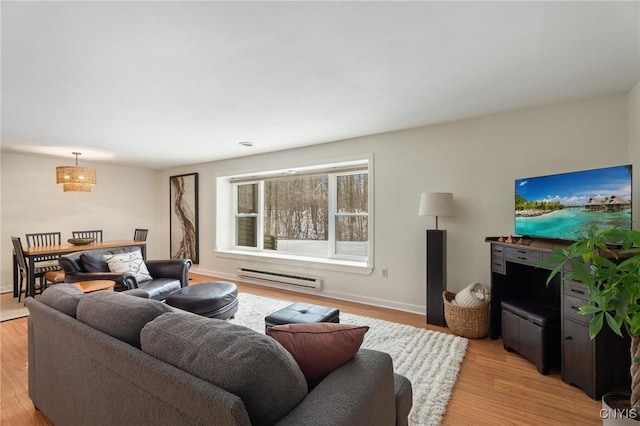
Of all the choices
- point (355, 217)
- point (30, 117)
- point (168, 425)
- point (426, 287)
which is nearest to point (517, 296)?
point (426, 287)

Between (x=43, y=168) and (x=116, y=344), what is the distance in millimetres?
5957

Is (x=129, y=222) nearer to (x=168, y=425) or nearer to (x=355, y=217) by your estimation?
(x=355, y=217)

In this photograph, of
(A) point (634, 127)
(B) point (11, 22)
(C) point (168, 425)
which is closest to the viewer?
(C) point (168, 425)

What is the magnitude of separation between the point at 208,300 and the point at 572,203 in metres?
3.38

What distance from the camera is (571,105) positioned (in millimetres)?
2783

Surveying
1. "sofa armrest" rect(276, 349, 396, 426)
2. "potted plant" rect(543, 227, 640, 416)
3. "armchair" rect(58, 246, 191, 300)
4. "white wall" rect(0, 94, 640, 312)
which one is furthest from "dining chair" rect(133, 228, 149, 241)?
"potted plant" rect(543, 227, 640, 416)

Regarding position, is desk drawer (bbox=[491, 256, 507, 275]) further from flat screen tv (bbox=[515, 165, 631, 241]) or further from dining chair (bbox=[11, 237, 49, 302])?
dining chair (bbox=[11, 237, 49, 302])

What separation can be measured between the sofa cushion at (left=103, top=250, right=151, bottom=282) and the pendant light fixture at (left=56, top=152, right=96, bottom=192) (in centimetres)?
145

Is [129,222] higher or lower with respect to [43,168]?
lower

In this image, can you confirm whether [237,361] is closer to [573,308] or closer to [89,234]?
[573,308]

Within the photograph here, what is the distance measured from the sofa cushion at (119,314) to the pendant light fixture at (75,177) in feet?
12.4

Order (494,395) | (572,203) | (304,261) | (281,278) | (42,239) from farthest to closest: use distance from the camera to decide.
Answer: (42,239) → (281,278) → (304,261) → (572,203) → (494,395)

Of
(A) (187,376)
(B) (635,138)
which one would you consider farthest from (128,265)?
(B) (635,138)

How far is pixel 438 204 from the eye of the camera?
10.4 ft
